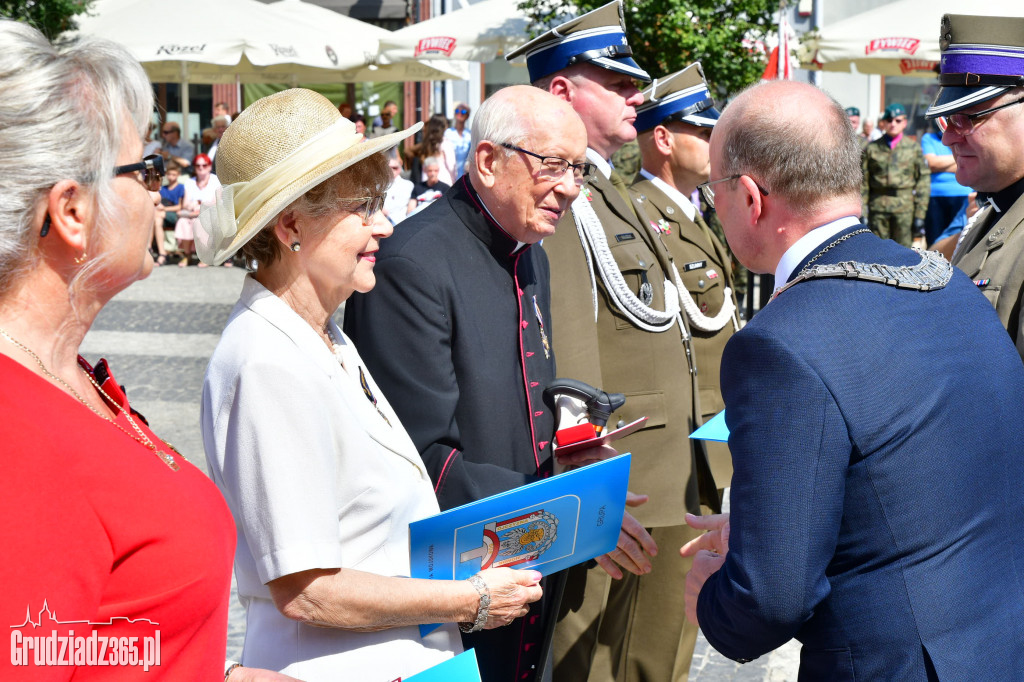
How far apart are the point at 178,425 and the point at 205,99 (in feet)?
71.0

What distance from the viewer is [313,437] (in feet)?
5.93

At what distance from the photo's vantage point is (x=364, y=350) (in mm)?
2459

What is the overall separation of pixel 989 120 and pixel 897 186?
9484 mm

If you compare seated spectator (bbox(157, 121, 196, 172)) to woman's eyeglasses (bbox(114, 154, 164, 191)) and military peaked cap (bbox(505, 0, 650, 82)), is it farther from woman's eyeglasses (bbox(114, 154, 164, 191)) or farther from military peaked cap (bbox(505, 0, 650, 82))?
woman's eyeglasses (bbox(114, 154, 164, 191))

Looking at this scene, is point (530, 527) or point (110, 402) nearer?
point (110, 402)

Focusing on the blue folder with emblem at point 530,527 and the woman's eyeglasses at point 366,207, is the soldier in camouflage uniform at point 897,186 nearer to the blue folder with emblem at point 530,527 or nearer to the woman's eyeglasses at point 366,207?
the blue folder with emblem at point 530,527

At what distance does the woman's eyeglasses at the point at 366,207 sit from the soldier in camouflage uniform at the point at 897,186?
36.1 ft

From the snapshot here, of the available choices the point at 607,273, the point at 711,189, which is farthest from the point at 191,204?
the point at 711,189

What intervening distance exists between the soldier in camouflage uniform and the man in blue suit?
1098 centimetres

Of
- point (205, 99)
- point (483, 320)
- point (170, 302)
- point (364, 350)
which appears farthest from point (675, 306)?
point (205, 99)

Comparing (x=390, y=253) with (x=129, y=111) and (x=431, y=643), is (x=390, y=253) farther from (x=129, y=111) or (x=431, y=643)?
(x=129, y=111)

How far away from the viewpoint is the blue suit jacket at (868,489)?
5.45 ft

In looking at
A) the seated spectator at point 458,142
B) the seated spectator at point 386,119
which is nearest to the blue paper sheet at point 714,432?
the seated spectator at point 458,142

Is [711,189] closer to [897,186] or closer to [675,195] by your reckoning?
[675,195]
